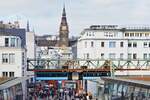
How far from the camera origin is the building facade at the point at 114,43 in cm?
9925

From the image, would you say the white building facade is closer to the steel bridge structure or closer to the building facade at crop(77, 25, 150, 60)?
the building facade at crop(77, 25, 150, 60)

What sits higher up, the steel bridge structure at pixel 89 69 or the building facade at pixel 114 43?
the building facade at pixel 114 43

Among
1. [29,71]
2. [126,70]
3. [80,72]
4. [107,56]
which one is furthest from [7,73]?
[107,56]

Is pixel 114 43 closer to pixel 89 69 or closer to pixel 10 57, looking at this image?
pixel 89 69

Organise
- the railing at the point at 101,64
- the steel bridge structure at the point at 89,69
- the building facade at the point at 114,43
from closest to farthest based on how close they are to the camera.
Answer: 1. the steel bridge structure at the point at 89,69
2. the railing at the point at 101,64
3. the building facade at the point at 114,43

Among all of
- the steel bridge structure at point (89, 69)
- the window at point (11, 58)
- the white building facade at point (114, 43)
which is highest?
the white building facade at point (114, 43)

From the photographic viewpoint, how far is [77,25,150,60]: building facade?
9925 cm

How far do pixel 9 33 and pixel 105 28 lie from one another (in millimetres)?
33429

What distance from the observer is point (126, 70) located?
88625mm

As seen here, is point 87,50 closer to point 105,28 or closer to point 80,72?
point 105,28

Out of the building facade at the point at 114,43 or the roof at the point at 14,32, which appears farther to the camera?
the building facade at the point at 114,43

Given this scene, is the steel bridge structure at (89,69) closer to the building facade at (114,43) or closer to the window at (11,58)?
the building facade at (114,43)

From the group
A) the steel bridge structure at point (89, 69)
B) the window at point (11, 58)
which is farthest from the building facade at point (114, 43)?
the window at point (11, 58)

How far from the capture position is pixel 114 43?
3917 inches
